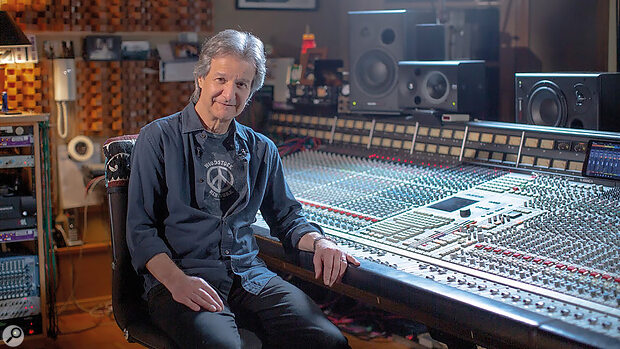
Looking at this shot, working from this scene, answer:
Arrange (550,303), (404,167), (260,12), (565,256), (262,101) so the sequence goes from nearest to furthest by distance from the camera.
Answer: (550,303)
(565,256)
(404,167)
(262,101)
(260,12)

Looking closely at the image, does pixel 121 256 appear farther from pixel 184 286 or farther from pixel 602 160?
pixel 602 160

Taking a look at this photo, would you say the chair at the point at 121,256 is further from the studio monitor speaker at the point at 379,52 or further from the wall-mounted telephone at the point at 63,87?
the wall-mounted telephone at the point at 63,87

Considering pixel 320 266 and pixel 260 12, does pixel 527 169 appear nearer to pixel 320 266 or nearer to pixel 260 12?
pixel 320 266

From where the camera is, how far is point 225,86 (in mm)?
2150

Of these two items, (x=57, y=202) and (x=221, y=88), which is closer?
(x=221, y=88)

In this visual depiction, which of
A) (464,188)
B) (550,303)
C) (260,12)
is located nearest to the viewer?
(550,303)

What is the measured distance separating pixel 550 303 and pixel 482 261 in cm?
29

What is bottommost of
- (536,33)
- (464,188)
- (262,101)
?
(464,188)

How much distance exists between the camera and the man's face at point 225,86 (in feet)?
7.04

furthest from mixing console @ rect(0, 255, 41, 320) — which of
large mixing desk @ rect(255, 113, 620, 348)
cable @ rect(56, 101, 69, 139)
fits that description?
large mixing desk @ rect(255, 113, 620, 348)

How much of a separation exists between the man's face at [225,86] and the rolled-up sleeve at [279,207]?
0.21 meters

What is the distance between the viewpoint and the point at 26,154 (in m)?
3.61

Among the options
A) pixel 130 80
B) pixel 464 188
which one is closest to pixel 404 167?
pixel 464 188

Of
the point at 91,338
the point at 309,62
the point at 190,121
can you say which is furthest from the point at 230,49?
the point at 91,338
